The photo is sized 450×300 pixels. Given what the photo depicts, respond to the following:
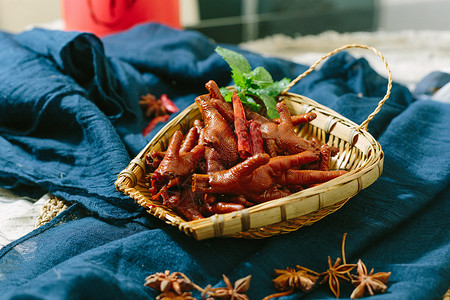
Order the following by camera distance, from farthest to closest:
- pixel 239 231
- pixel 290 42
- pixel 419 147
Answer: pixel 290 42, pixel 419 147, pixel 239 231

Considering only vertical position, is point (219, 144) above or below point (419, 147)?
above

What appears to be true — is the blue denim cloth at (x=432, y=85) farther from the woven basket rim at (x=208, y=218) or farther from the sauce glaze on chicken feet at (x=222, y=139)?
the sauce glaze on chicken feet at (x=222, y=139)

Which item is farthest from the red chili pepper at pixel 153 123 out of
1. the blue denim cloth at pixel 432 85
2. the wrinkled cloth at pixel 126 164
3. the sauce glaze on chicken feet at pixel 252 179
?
the blue denim cloth at pixel 432 85

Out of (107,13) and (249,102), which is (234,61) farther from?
(107,13)

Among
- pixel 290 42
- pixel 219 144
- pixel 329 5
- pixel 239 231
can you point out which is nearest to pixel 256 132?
pixel 219 144

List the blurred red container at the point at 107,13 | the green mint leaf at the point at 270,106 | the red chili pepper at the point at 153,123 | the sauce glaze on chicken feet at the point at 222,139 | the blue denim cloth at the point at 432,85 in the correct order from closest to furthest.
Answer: the sauce glaze on chicken feet at the point at 222,139
the green mint leaf at the point at 270,106
the red chili pepper at the point at 153,123
the blue denim cloth at the point at 432,85
the blurred red container at the point at 107,13

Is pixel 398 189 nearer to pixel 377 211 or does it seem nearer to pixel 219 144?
pixel 377 211

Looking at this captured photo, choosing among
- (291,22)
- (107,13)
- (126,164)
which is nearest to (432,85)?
(126,164)
